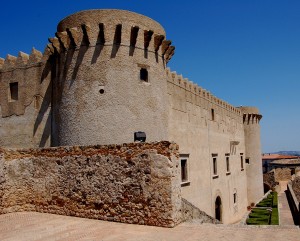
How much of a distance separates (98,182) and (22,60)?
755 centimetres

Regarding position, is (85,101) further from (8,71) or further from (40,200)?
(8,71)

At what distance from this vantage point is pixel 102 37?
11594 mm

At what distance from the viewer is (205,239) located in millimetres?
6258

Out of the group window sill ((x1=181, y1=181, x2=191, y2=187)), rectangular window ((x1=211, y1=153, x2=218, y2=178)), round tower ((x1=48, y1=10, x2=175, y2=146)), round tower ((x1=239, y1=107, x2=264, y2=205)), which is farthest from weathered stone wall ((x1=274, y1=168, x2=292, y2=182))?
round tower ((x1=48, y1=10, x2=175, y2=146))

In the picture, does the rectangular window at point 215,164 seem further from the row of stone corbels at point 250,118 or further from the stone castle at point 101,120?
the row of stone corbels at point 250,118

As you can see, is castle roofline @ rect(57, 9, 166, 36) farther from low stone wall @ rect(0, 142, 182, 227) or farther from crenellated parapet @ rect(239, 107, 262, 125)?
crenellated parapet @ rect(239, 107, 262, 125)

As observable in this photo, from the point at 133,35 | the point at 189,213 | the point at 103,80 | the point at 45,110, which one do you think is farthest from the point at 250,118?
the point at 189,213

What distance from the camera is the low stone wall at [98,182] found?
7547mm

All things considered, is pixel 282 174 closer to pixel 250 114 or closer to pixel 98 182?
pixel 250 114

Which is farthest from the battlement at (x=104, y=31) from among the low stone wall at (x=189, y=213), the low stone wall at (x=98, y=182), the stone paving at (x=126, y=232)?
the stone paving at (x=126, y=232)

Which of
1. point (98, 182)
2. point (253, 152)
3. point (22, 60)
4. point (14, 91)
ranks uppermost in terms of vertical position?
point (22, 60)

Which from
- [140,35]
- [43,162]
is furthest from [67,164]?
[140,35]

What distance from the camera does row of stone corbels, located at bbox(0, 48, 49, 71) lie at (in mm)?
13164

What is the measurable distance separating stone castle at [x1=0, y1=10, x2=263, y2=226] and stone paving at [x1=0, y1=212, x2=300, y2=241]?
408mm
